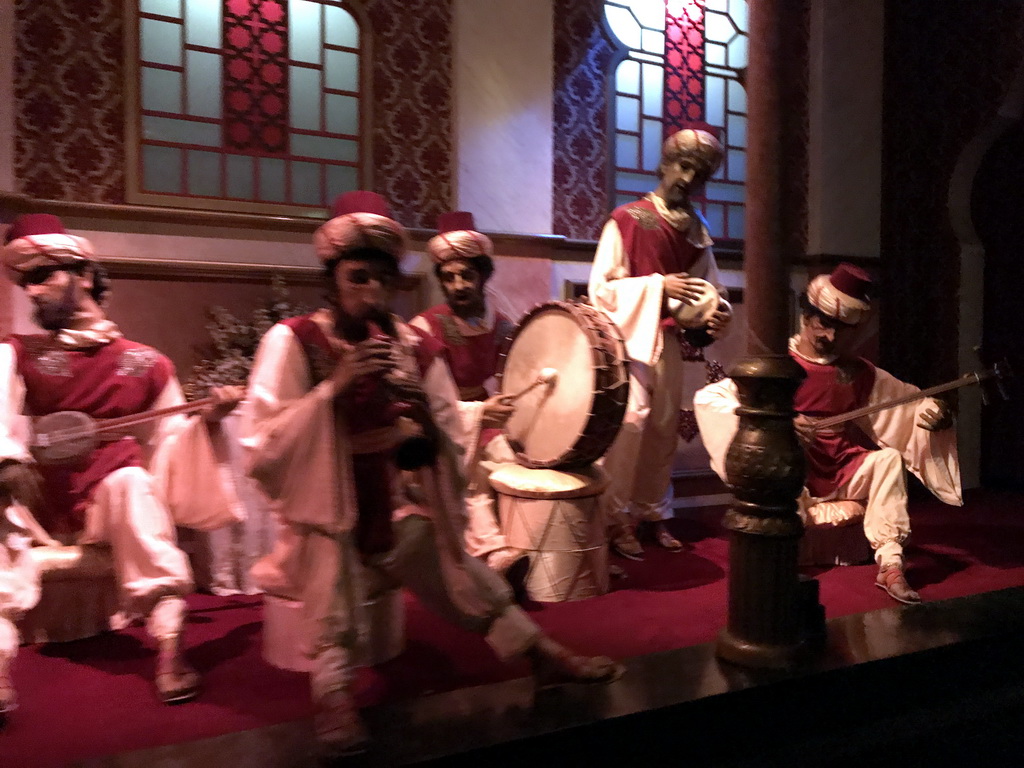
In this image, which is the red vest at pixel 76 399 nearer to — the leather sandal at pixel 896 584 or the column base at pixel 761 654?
the column base at pixel 761 654

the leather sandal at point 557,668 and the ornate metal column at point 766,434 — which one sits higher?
the ornate metal column at point 766,434

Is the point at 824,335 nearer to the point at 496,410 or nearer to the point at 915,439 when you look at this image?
the point at 915,439

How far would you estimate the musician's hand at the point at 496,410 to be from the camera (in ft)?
9.83

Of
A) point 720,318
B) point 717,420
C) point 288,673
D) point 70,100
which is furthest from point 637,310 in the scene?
point 70,100

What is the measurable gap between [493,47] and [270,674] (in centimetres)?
371

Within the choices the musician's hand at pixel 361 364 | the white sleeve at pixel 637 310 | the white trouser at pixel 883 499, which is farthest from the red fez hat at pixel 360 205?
the white trouser at pixel 883 499

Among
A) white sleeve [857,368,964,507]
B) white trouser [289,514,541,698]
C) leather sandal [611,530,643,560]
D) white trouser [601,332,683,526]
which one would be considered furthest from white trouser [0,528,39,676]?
white sleeve [857,368,964,507]

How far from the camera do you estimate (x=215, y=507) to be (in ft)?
8.90

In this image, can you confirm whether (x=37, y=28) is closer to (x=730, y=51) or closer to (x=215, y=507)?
(x=215, y=507)

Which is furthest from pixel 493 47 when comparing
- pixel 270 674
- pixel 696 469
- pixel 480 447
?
pixel 270 674

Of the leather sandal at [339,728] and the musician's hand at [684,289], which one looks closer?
the leather sandal at [339,728]

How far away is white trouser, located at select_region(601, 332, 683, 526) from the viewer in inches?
142

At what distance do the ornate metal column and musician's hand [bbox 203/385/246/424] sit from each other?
1.58 metres

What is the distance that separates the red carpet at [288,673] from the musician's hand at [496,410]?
752mm
